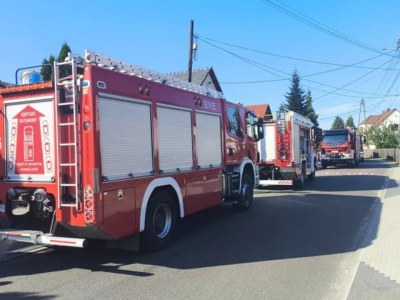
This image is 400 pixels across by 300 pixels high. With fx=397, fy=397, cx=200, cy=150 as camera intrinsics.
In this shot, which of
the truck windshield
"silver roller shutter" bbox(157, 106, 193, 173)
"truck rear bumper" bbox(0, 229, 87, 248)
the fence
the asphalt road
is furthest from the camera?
the fence

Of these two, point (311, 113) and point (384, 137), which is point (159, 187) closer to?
point (311, 113)

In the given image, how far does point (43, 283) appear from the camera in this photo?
17.3 ft

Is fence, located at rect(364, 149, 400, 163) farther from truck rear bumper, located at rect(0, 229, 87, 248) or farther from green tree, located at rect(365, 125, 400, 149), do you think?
truck rear bumper, located at rect(0, 229, 87, 248)

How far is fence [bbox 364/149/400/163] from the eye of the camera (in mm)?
39944

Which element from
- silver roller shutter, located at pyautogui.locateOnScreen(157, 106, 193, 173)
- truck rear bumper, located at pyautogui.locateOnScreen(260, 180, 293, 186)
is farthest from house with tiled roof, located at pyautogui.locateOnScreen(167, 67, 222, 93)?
silver roller shutter, located at pyautogui.locateOnScreen(157, 106, 193, 173)

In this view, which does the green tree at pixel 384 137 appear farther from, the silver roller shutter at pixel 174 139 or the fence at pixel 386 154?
the silver roller shutter at pixel 174 139

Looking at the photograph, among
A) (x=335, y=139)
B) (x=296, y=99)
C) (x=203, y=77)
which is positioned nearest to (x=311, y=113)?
(x=296, y=99)

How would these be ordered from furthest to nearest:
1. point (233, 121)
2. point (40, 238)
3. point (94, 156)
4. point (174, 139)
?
point (233, 121) < point (174, 139) < point (40, 238) < point (94, 156)

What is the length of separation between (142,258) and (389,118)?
374 ft

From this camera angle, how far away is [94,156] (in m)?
5.35

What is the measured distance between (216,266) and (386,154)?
158ft

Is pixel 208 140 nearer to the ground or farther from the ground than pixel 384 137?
nearer to the ground

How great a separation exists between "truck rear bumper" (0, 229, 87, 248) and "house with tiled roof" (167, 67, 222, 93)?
18.8 m

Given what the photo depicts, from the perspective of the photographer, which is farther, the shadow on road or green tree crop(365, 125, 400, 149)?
green tree crop(365, 125, 400, 149)
